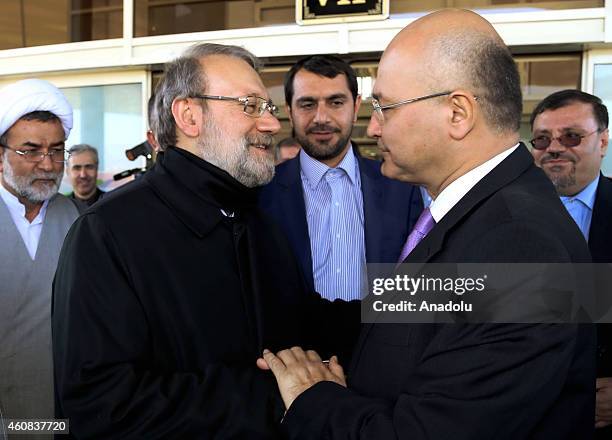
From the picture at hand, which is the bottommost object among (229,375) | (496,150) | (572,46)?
(229,375)

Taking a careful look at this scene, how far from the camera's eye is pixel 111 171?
261 inches

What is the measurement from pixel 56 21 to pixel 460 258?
21.8ft

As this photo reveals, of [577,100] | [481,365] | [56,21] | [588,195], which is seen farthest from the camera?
[56,21]

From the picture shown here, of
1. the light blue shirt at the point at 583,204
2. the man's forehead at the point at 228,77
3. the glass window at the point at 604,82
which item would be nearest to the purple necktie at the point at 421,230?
the man's forehead at the point at 228,77

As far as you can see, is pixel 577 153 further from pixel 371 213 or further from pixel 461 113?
pixel 461 113

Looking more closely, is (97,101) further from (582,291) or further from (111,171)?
(582,291)

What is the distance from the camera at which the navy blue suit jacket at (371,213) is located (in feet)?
9.48

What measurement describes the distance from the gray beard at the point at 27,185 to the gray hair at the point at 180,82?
2.87ft

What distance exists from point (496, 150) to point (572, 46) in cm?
429

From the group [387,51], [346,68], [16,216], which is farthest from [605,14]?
[16,216]

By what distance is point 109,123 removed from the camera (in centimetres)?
665

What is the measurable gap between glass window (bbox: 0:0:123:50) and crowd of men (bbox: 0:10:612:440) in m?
4.57

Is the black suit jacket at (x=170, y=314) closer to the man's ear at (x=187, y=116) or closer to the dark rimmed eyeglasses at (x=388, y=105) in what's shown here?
the man's ear at (x=187, y=116)

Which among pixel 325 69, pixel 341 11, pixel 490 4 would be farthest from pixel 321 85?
pixel 490 4
